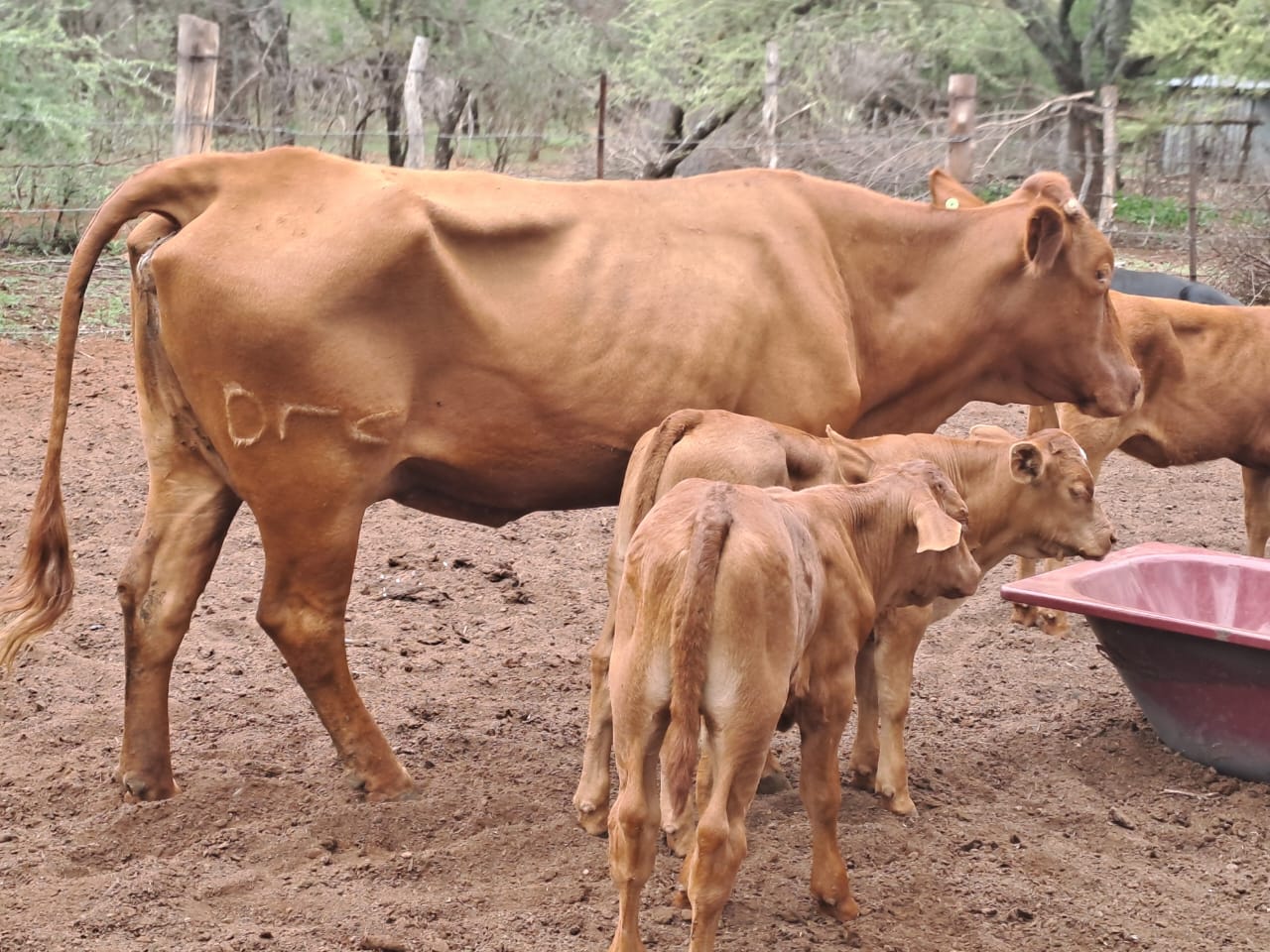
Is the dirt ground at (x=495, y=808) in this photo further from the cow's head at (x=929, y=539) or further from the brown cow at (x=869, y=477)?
the cow's head at (x=929, y=539)

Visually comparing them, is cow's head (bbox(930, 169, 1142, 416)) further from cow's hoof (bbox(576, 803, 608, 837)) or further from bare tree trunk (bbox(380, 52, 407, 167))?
bare tree trunk (bbox(380, 52, 407, 167))

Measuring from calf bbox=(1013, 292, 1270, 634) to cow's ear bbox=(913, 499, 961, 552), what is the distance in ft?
9.79

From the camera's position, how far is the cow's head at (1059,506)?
200 inches

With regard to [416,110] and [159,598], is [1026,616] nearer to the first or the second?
[159,598]

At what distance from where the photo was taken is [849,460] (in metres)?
4.55

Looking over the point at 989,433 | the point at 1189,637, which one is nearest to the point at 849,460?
the point at 989,433

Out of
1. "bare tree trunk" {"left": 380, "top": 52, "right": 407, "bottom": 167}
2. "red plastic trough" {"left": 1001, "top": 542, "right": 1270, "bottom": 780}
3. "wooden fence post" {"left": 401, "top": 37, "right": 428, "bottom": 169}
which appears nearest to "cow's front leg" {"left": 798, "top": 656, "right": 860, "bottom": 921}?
"red plastic trough" {"left": 1001, "top": 542, "right": 1270, "bottom": 780}

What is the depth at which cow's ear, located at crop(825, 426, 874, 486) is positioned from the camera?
453 centimetres

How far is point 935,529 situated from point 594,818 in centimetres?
138

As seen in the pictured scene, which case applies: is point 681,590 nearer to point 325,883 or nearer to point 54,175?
point 325,883

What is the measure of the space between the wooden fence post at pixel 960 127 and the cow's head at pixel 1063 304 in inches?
290

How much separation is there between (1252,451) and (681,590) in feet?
16.3

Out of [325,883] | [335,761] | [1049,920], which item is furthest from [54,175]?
[1049,920]

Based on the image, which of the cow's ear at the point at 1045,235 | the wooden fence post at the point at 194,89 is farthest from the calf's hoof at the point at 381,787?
the wooden fence post at the point at 194,89
